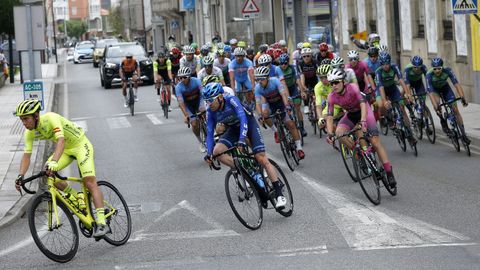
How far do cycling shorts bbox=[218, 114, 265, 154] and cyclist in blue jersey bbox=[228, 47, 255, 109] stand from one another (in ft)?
34.0

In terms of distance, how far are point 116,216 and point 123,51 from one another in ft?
108

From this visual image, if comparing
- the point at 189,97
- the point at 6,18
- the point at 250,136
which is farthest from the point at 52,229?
the point at 6,18

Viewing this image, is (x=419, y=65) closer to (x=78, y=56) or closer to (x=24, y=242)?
(x=24, y=242)

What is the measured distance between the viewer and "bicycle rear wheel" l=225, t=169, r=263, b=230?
Result: 439 inches

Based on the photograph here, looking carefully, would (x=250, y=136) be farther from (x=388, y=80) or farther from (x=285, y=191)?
(x=388, y=80)

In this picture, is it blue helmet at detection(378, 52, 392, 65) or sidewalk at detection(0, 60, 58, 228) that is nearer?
sidewalk at detection(0, 60, 58, 228)

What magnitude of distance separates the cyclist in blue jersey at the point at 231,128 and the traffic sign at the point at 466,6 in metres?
7.79

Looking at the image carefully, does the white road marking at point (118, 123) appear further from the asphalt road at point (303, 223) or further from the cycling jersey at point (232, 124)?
the cycling jersey at point (232, 124)

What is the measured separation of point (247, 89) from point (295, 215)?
11.4 metres

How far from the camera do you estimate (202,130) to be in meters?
18.7

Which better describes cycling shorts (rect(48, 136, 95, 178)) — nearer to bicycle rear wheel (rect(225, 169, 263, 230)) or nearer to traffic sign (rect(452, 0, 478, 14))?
bicycle rear wheel (rect(225, 169, 263, 230))

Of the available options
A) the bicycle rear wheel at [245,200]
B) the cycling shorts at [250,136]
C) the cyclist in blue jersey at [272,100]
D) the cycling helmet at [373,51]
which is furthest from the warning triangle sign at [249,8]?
the bicycle rear wheel at [245,200]

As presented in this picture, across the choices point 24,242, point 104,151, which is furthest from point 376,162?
point 104,151

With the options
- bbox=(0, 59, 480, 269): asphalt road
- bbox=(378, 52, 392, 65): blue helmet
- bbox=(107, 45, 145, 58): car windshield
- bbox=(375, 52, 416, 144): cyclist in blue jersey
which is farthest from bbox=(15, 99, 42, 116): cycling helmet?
bbox=(107, 45, 145, 58): car windshield
